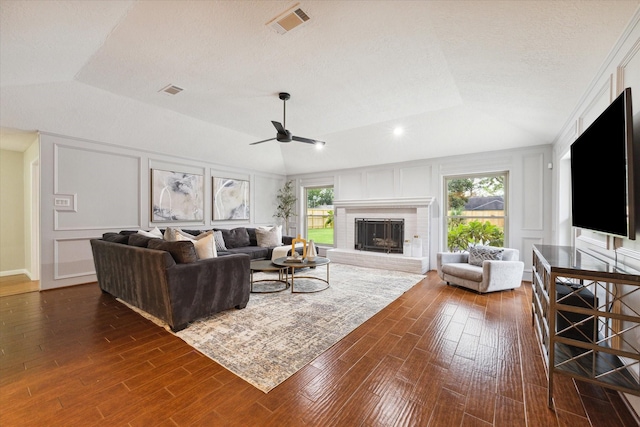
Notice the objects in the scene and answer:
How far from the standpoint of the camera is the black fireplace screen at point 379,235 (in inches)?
234

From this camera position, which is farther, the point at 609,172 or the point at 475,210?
the point at 475,210

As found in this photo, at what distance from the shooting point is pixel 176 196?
5.67 meters

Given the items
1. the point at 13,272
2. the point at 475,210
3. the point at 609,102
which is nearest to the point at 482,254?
the point at 475,210

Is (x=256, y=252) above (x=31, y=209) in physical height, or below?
below

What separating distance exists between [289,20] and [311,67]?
31.0 inches

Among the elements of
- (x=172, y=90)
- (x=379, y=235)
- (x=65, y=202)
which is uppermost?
(x=172, y=90)

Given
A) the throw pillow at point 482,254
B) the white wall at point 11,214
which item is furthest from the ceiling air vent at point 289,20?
the white wall at point 11,214

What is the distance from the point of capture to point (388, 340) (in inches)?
98.4

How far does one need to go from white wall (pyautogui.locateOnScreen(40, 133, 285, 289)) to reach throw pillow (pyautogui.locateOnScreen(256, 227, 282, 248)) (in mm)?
1997

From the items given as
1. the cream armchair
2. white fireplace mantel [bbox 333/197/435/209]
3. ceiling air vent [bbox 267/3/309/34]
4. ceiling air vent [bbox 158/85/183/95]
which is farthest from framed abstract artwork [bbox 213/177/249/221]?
the cream armchair

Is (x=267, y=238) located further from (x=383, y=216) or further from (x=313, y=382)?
(x=313, y=382)

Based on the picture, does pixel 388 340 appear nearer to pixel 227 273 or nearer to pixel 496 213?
pixel 227 273

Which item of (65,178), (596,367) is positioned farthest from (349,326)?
(65,178)

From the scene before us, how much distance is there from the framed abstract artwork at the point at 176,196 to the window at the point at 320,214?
3.06 m
